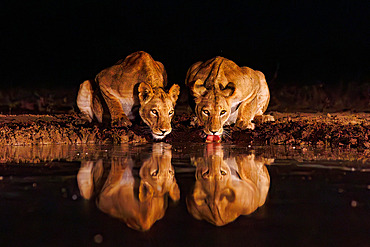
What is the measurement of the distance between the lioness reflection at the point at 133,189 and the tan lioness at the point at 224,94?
3.12m

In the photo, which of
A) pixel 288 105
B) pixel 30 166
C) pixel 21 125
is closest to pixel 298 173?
pixel 30 166

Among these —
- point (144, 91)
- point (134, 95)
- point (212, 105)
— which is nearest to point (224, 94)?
point (212, 105)

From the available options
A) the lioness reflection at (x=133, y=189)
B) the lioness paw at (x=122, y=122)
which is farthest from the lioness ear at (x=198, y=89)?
the lioness reflection at (x=133, y=189)

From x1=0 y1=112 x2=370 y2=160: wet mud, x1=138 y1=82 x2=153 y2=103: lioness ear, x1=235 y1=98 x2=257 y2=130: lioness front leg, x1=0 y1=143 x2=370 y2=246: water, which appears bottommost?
x1=0 y1=143 x2=370 y2=246: water

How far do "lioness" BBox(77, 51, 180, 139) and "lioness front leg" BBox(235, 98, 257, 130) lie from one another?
4.66ft

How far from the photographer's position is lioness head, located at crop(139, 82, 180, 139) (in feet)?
29.0

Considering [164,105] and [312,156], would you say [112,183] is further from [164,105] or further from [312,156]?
[164,105]

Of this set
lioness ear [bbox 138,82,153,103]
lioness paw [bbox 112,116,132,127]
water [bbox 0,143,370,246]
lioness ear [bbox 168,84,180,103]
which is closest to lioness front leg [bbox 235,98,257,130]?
lioness ear [bbox 168,84,180,103]

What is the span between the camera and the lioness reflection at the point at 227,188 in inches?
132

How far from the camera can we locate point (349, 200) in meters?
3.76

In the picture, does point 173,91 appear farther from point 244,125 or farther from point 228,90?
point 244,125

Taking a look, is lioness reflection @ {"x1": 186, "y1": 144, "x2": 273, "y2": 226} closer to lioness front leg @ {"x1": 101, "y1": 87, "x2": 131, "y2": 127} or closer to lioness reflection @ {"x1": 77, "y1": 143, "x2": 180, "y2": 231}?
lioness reflection @ {"x1": 77, "y1": 143, "x2": 180, "y2": 231}

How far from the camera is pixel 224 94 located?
952 cm

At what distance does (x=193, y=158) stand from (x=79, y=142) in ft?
9.61
